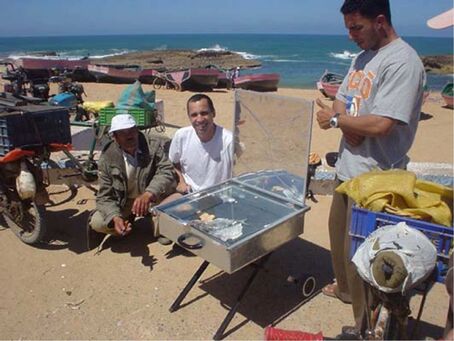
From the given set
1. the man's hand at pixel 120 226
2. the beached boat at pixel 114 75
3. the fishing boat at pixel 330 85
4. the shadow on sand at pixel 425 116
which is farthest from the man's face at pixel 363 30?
the beached boat at pixel 114 75

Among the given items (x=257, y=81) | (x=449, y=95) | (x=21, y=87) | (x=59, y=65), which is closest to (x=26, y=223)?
(x=21, y=87)

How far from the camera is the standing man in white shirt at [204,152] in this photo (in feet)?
11.6

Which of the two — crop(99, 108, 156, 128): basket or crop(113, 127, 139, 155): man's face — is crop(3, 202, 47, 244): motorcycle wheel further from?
crop(99, 108, 156, 128): basket

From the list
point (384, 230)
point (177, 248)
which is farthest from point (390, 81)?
point (177, 248)

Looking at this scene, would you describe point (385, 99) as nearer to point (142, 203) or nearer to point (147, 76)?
point (142, 203)

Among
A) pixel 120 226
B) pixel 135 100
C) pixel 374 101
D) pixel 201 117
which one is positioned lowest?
pixel 120 226

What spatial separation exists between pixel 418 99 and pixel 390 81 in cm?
20

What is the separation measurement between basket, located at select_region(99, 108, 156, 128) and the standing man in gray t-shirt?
308 cm

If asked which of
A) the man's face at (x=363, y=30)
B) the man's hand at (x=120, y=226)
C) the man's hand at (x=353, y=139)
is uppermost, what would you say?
the man's face at (x=363, y=30)

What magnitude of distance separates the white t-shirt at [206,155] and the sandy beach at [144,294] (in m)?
0.75

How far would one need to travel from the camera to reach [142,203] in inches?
→ 134

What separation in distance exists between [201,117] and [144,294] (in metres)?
1.49

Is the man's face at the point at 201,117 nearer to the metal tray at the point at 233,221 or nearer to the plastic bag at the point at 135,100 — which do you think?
the metal tray at the point at 233,221

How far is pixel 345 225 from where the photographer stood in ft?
9.10
